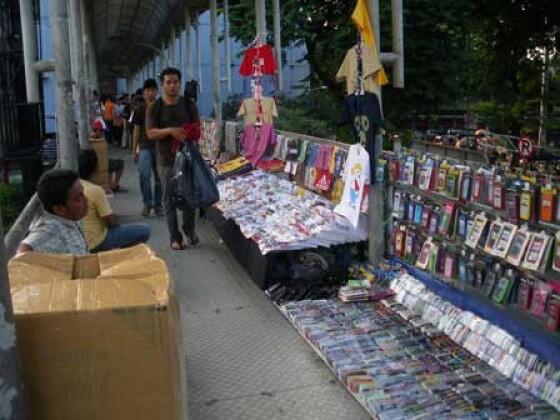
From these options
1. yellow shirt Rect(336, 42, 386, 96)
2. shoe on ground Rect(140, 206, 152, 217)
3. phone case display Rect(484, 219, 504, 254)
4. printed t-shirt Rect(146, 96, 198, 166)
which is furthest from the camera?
shoe on ground Rect(140, 206, 152, 217)

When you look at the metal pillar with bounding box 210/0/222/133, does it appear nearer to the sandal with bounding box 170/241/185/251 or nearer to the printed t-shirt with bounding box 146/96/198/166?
the printed t-shirt with bounding box 146/96/198/166

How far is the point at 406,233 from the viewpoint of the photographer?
5.59m

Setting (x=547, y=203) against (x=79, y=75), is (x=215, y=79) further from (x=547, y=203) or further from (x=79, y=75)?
(x=547, y=203)

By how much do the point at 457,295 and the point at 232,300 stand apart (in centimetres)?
199

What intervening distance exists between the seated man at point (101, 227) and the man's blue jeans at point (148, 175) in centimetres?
395

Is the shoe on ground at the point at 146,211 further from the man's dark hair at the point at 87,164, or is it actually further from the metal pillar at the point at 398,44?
the metal pillar at the point at 398,44

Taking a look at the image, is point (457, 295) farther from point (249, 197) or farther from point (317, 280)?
point (249, 197)

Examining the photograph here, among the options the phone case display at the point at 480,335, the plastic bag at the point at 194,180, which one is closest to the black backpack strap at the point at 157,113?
the plastic bag at the point at 194,180

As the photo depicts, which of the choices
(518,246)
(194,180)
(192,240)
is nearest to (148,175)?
(192,240)

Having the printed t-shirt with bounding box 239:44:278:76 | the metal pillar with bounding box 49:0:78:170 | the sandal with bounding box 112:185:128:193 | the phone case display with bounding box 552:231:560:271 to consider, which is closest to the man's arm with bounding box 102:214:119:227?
the metal pillar with bounding box 49:0:78:170

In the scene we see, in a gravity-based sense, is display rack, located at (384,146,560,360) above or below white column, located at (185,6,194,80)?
below

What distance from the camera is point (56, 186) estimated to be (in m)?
3.90

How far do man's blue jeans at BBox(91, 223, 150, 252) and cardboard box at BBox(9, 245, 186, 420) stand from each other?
3.19 meters

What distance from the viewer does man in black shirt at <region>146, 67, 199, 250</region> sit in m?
7.56
